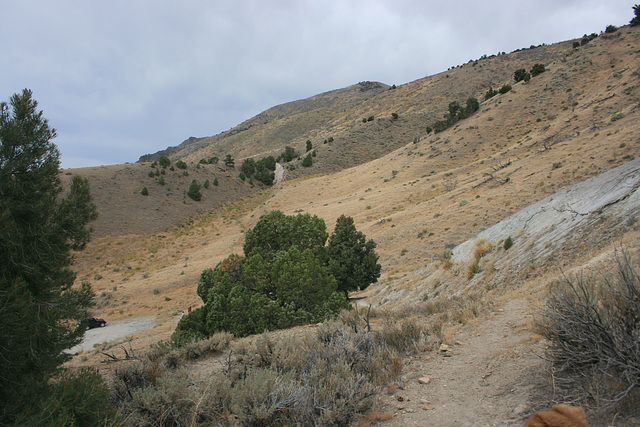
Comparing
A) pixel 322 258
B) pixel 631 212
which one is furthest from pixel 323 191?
pixel 631 212

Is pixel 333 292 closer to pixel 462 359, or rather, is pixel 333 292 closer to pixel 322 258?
pixel 322 258

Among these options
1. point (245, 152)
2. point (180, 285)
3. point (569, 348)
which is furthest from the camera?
point (245, 152)

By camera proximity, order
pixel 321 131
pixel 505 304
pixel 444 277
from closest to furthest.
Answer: pixel 505 304, pixel 444 277, pixel 321 131

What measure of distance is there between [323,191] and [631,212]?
124 feet

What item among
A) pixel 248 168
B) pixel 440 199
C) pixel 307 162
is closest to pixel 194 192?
pixel 248 168

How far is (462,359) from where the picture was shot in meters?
5.03

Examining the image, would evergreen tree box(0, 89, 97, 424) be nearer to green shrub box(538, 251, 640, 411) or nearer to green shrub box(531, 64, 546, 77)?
green shrub box(538, 251, 640, 411)

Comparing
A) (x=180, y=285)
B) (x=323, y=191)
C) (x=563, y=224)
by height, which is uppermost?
(x=323, y=191)

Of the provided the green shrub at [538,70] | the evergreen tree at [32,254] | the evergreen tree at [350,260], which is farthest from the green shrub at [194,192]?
the green shrub at [538,70]

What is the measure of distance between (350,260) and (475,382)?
11.8 metres

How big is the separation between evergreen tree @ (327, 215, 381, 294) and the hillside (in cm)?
97

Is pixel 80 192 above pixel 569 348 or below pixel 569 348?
above

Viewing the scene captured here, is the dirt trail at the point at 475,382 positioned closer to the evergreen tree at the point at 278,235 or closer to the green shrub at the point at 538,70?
the evergreen tree at the point at 278,235

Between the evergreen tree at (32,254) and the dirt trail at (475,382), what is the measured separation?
4547 mm
